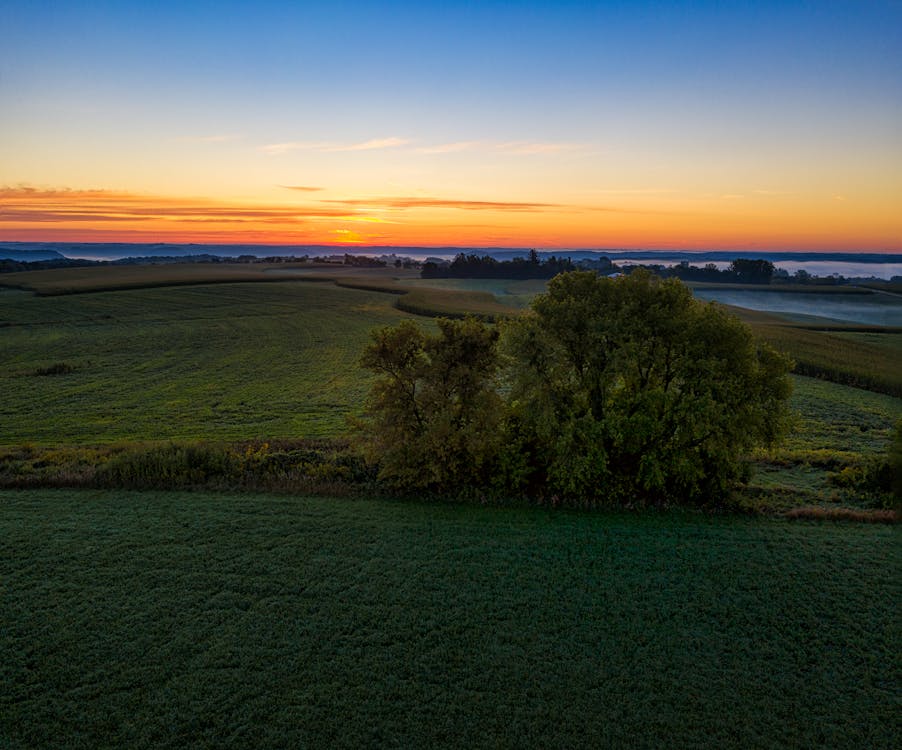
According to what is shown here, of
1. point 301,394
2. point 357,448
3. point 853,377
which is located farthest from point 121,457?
point 853,377

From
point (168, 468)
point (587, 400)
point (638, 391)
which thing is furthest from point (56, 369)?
point (638, 391)

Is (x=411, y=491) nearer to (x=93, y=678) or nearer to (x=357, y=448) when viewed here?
(x=357, y=448)

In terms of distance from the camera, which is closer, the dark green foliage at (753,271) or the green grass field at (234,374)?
the green grass field at (234,374)

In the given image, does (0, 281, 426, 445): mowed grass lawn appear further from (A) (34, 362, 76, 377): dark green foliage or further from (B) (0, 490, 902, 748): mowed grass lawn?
(B) (0, 490, 902, 748): mowed grass lawn

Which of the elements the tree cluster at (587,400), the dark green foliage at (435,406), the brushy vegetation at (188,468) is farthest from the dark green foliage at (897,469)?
the brushy vegetation at (188,468)

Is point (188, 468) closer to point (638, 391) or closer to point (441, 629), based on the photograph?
point (441, 629)

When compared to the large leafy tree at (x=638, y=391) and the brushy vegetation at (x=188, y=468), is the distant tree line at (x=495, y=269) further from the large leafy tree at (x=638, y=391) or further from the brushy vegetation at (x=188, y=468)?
the large leafy tree at (x=638, y=391)

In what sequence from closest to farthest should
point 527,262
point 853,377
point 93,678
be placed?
point 93,678, point 853,377, point 527,262
